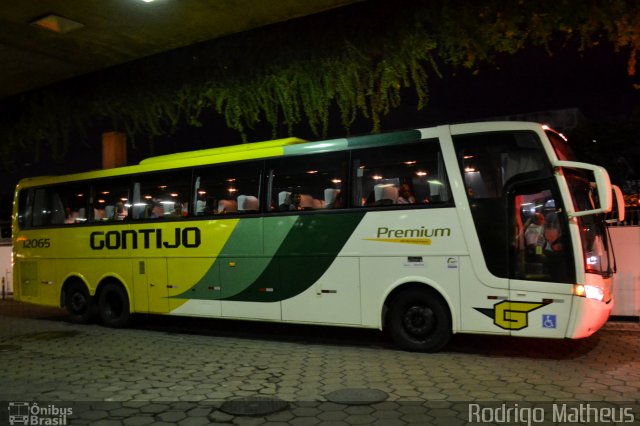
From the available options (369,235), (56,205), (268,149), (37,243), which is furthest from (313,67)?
(37,243)

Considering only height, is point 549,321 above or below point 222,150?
below

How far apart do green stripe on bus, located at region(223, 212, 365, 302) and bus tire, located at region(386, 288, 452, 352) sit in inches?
54.9

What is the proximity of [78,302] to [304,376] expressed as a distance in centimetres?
803

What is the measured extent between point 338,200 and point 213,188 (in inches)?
108

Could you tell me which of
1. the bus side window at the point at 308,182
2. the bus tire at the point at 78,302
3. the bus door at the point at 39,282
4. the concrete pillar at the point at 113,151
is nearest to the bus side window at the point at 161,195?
the bus side window at the point at 308,182

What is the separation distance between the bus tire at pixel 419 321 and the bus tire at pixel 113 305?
641 cm

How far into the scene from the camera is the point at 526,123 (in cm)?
786

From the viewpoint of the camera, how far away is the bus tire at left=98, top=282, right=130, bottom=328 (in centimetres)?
1193

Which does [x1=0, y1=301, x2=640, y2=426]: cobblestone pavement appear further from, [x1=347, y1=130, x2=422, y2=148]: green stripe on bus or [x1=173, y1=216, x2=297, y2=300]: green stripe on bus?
[x1=347, y1=130, x2=422, y2=148]: green stripe on bus

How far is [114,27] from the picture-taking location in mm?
6031

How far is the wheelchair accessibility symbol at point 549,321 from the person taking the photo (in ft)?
24.1

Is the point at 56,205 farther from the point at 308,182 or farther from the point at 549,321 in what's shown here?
the point at 549,321

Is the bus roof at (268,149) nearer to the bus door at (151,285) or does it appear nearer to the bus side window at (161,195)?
the bus side window at (161,195)

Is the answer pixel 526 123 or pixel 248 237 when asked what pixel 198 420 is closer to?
pixel 248 237
